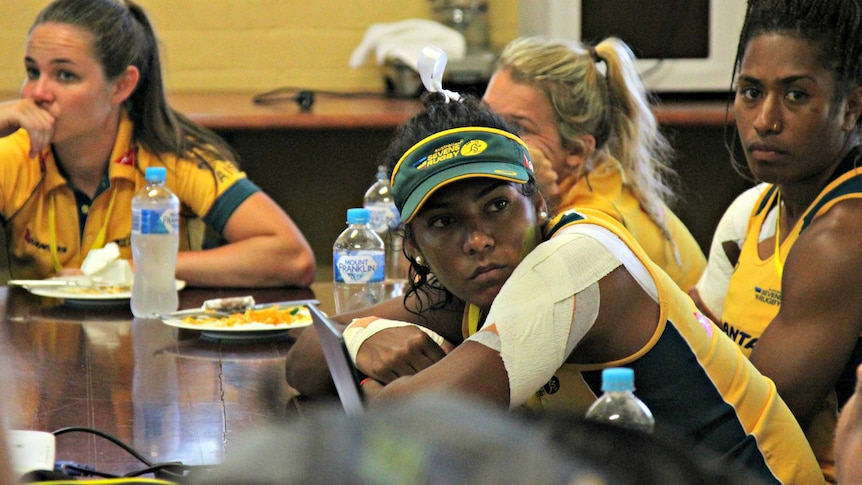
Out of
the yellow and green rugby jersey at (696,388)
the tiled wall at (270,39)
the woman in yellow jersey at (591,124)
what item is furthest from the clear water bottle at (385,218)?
the tiled wall at (270,39)

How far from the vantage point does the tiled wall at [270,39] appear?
4320 millimetres

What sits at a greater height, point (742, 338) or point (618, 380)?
point (618, 380)

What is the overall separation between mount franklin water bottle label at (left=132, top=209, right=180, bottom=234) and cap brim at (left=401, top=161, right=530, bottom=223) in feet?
3.36

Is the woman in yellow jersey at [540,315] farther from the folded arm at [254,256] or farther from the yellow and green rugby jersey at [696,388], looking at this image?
the folded arm at [254,256]

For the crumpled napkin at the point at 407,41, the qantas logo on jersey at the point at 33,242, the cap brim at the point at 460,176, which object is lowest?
the qantas logo on jersey at the point at 33,242

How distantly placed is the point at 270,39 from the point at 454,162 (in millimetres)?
3112

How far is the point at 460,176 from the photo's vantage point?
1.40 metres

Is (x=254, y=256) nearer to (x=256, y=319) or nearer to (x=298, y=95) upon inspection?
(x=256, y=319)

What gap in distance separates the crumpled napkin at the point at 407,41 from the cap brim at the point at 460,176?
8.39ft

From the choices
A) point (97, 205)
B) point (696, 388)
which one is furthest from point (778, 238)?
point (97, 205)

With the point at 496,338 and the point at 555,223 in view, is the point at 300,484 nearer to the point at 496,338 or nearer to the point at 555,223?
the point at 496,338

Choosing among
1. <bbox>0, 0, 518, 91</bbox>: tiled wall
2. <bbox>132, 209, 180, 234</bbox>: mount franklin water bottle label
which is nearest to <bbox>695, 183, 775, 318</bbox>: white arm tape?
<bbox>132, 209, 180, 234</bbox>: mount franklin water bottle label

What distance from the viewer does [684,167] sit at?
155 inches

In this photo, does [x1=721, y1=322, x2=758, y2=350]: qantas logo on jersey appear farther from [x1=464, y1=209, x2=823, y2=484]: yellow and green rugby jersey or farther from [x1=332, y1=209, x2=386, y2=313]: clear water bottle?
[x1=332, y1=209, x2=386, y2=313]: clear water bottle
